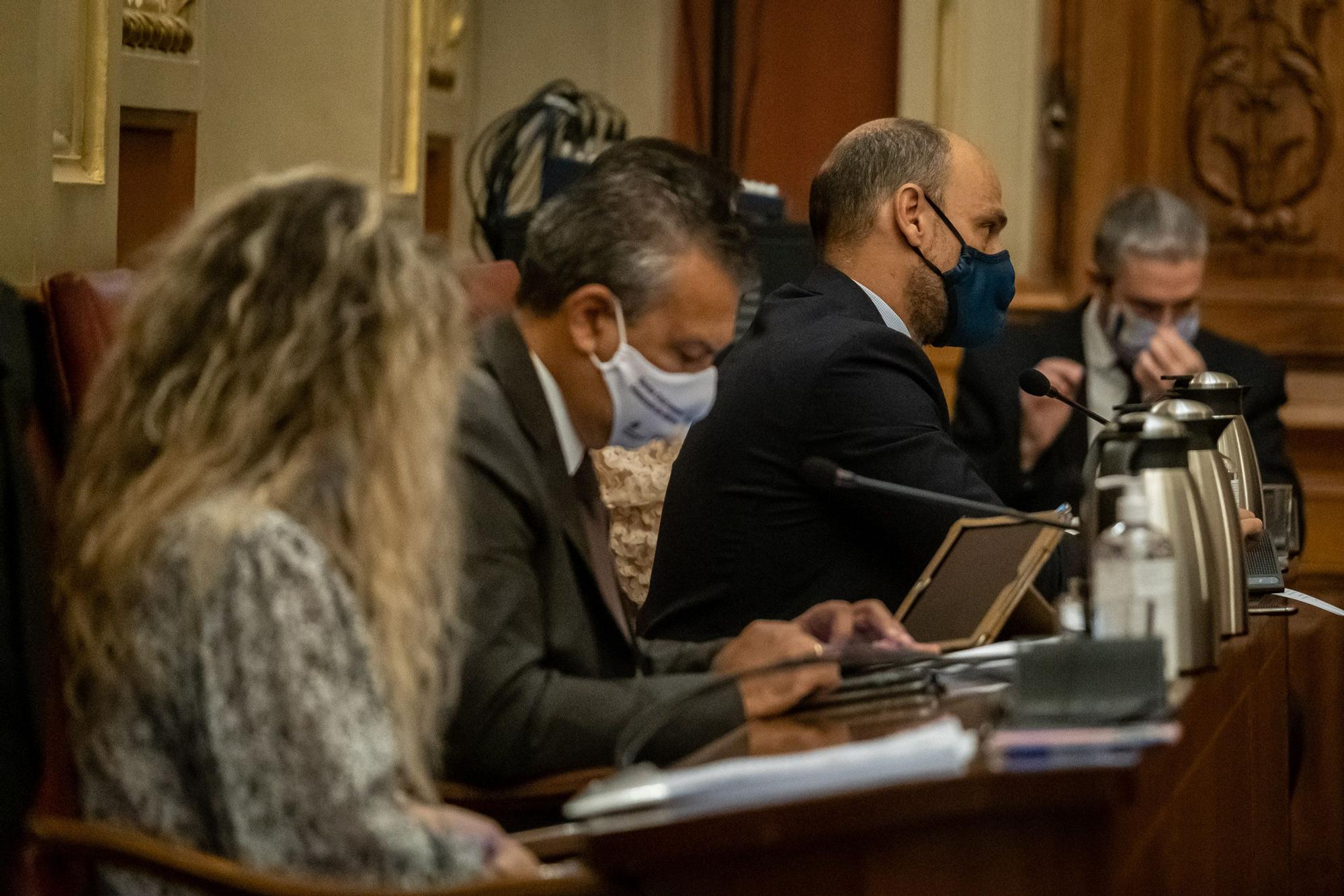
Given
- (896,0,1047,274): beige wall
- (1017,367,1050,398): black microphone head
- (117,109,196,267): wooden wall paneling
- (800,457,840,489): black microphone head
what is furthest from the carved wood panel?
(800,457,840,489): black microphone head

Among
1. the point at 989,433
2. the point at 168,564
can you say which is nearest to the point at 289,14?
the point at 989,433

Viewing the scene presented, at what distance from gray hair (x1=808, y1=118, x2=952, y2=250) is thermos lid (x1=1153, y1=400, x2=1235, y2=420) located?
0.73m

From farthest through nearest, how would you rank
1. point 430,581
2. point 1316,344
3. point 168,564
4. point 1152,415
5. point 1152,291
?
point 1316,344 → point 1152,291 → point 1152,415 → point 430,581 → point 168,564

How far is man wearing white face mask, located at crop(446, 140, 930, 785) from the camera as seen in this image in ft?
5.63

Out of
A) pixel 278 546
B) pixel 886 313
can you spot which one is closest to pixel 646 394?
pixel 278 546

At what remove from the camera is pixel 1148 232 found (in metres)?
3.88

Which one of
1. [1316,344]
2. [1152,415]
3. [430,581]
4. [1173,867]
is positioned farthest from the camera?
[1316,344]

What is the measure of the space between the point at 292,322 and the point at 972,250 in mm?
1548

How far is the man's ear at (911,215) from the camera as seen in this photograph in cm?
274

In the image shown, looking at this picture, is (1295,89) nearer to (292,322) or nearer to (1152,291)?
(1152,291)

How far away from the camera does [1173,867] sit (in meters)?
1.67

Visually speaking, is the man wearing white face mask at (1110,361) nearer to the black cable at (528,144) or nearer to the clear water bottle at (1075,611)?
the black cable at (528,144)

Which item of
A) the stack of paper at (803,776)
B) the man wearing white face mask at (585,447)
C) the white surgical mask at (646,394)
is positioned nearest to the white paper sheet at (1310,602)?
the man wearing white face mask at (585,447)

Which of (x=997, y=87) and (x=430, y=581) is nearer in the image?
Answer: (x=430, y=581)
